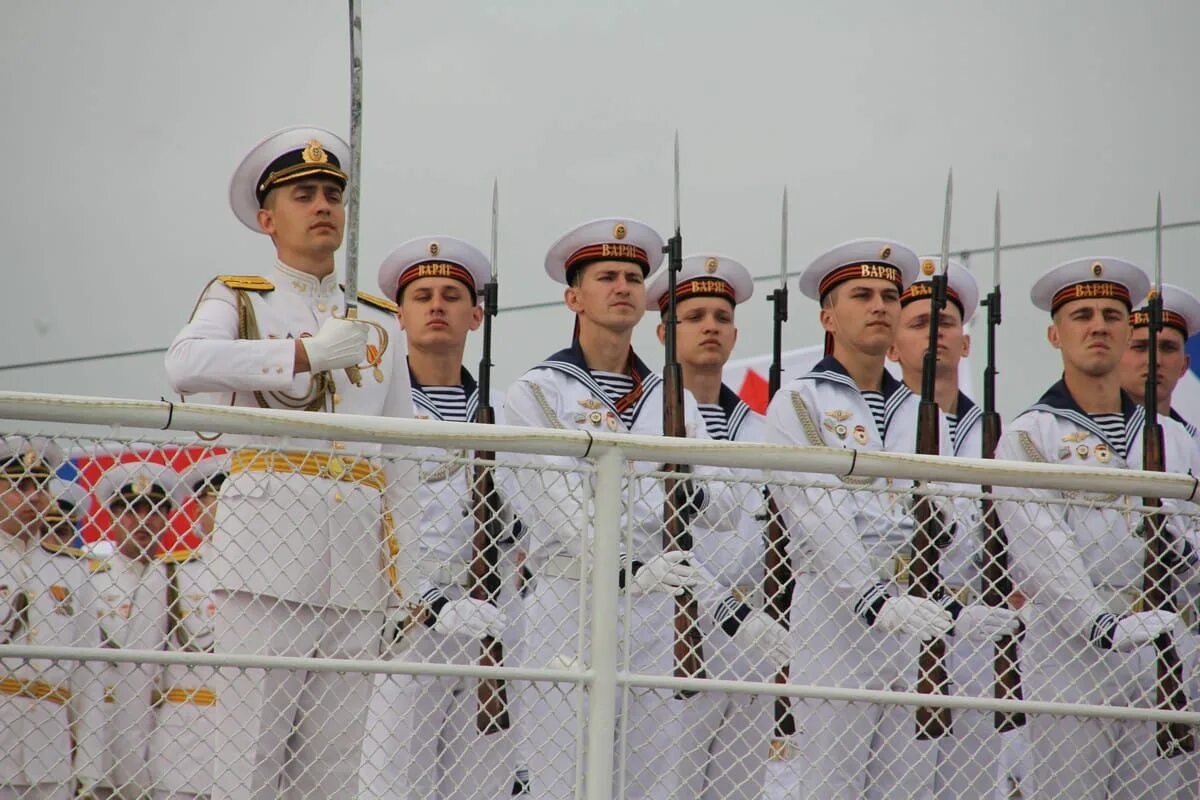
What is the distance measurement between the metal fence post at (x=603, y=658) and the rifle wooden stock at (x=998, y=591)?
0.68 metres

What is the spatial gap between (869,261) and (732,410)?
0.65 m

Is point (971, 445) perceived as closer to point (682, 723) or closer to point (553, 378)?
point (553, 378)

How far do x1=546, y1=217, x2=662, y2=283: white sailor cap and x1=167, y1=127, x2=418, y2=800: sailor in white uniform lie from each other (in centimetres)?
118

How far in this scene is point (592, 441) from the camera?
8.71 feet

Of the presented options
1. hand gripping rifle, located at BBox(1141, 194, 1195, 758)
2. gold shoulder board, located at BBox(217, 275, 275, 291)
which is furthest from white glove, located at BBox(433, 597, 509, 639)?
hand gripping rifle, located at BBox(1141, 194, 1195, 758)

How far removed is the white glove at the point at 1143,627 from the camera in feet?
10.4

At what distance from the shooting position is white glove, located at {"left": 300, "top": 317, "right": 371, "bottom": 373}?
10.9 ft

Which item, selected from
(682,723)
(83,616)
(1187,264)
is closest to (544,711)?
(682,723)

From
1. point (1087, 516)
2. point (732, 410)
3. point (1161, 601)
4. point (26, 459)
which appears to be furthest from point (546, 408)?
point (26, 459)

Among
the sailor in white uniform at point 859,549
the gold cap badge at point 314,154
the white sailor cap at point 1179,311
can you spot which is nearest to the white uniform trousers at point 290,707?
the sailor in white uniform at point 859,549

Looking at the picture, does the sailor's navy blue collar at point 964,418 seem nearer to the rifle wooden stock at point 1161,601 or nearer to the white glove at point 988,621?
the rifle wooden stock at point 1161,601

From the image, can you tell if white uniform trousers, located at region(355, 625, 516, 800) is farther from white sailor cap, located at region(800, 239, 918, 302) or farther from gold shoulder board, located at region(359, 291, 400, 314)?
white sailor cap, located at region(800, 239, 918, 302)

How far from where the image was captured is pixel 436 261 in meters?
5.22

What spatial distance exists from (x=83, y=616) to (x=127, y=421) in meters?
2.25
